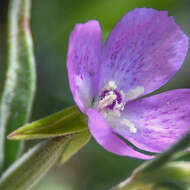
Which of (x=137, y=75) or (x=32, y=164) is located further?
(x=137, y=75)

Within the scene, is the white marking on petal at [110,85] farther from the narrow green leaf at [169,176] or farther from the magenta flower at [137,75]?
the narrow green leaf at [169,176]

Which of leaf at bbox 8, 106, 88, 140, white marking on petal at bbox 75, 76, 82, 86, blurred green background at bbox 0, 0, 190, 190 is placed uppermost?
white marking on petal at bbox 75, 76, 82, 86

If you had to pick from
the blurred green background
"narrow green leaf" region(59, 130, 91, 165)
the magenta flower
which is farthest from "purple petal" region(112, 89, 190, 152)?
the blurred green background

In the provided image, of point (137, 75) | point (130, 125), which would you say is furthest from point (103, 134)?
point (137, 75)

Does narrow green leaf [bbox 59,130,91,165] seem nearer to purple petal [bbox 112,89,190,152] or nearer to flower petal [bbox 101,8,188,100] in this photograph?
purple petal [bbox 112,89,190,152]

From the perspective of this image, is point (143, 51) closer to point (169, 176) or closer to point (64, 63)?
point (169, 176)
